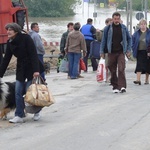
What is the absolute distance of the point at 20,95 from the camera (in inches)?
363

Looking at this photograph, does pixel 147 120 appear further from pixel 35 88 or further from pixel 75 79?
pixel 75 79

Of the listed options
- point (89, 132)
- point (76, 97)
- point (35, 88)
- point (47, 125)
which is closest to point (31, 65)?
point (35, 88)

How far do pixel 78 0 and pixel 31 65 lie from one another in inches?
3954

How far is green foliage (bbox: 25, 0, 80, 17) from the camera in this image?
77.6m

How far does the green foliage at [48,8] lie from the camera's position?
7762cm

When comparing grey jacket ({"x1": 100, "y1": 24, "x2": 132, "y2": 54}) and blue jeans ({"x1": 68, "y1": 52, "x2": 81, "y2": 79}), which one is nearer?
grey jacket ({"x1": 100, "y1": 24, "x2": 132, "y2": 54})

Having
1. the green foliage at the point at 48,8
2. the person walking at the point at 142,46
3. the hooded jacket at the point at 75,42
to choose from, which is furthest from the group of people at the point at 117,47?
the green foliage at the point at 48,8

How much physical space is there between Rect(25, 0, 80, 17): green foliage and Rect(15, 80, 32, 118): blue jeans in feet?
208

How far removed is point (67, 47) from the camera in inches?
641

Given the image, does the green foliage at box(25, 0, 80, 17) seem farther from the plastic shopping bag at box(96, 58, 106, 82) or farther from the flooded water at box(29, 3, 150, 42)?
the plastic shopping bag at box(96, 58, 106, 82)

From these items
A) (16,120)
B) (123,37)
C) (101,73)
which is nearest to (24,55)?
(16,120)

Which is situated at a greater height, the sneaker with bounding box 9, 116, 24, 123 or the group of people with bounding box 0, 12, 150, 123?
the group of people with bounding box 0, 12, 150, 123

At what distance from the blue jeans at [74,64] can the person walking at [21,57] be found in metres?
7.11

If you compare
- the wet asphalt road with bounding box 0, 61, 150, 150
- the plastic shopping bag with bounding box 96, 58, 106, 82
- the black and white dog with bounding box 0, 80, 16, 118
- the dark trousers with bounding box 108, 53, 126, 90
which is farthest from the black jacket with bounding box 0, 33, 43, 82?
the plastic shopping bag with bounding box 96, 58, 106, 82
